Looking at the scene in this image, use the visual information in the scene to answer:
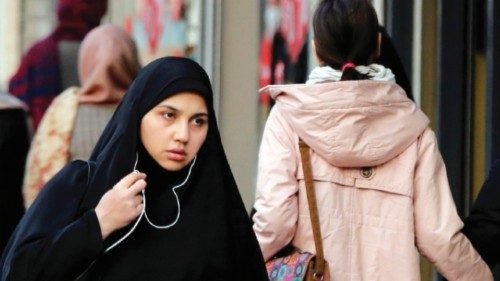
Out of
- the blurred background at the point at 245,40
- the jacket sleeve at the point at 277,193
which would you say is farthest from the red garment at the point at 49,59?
the jacket sleeve at the point at 277,193

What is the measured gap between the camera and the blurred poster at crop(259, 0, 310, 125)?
8.62 meters

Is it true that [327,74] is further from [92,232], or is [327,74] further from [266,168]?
[92,232]

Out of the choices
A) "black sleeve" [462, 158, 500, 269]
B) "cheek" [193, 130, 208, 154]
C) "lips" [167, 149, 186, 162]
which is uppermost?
"cheek" [193, 130, 208, 154]

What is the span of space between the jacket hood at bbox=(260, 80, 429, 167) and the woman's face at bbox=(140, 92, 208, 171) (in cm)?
71

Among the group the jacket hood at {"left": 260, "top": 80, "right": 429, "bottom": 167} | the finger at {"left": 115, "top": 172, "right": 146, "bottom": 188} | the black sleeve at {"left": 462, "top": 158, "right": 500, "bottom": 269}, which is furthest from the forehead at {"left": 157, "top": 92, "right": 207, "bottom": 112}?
the black sleeve at {"left": 462, "top": 158, "right": 500, "bottom": 269}

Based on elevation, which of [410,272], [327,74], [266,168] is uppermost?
[327,74]

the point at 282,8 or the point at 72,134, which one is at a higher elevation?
the point at 282,8

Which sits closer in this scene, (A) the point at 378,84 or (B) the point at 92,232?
(B) the point at 92,232

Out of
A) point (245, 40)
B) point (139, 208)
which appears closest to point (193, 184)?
point (139, 208)

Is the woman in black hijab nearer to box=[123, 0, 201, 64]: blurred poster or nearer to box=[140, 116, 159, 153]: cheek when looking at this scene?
box=[140, 116, 159, 153]: cheek

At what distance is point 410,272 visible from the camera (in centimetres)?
505

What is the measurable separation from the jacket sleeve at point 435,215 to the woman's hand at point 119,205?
119 centimetres

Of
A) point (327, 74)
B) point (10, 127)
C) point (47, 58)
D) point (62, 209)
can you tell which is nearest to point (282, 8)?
point (47, 58)

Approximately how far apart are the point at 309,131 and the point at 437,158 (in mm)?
444
